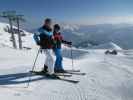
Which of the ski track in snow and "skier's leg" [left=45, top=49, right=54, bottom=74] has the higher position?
"skier's leg" [left=45, top=49, right=54, bottom=74]

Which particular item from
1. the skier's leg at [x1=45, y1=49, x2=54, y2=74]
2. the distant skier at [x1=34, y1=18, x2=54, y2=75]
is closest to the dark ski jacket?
the distant skier at [x1=34, y1=18, x2=54, y2=75]

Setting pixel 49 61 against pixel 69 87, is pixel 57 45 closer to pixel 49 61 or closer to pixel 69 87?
pixel 49 61

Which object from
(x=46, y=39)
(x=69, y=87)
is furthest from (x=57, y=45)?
(x=69, y=87)

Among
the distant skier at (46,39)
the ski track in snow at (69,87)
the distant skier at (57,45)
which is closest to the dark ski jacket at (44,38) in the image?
the distant skier at (46,39)

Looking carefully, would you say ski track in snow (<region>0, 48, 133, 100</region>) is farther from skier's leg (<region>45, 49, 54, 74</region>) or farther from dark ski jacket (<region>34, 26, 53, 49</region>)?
dark ski jacket (<region>34, 26, 53, 49</region>)

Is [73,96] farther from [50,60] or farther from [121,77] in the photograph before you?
[121,77]

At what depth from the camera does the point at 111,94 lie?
324 inches

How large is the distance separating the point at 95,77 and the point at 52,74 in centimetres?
181

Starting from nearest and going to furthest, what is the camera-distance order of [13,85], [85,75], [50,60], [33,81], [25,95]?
[25,95]
[13,85]
[33,81]
[50,60]
[85,75]

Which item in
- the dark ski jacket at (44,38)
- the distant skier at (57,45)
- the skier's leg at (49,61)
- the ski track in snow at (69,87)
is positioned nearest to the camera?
the ski track in snow at (69,87)

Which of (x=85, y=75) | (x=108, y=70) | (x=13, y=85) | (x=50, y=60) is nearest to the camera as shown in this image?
(x=13, y=85)

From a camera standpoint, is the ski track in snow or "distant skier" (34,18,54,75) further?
"distant skier" (34,18,54,75)

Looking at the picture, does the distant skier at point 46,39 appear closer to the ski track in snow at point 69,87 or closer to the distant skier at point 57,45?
the distant skier at point 57,45

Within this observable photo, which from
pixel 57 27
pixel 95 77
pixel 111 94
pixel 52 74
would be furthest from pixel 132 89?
pixel 57 27
